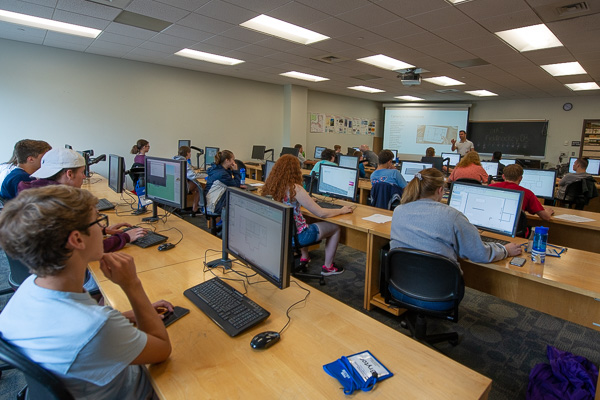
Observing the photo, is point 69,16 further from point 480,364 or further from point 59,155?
point 480,364

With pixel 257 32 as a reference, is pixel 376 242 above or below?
below

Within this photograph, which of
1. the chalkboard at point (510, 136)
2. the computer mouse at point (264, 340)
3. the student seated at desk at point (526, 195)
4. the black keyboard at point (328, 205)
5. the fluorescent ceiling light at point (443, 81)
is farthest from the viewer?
the chalkboard at point (510, 136)

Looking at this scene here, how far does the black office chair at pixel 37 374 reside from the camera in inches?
28.6

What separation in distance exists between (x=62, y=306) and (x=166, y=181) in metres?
1.60

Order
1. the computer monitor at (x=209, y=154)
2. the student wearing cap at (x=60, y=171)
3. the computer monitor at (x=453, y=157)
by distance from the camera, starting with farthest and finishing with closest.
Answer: the computer monitor at (x=453, y=157) → the computer monitor at (x=209, y=154) → the student wearing cap at (x=60, y=171)

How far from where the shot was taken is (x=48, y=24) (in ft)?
14.4

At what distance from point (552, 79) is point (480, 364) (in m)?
6.82

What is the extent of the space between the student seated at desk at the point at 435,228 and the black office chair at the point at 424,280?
0.11m

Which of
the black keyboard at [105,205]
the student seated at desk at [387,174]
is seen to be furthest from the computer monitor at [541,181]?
the black keyboard at [105,205]

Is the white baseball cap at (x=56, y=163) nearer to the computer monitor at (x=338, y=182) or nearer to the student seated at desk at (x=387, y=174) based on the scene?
the computer monitor at (x=338, y=182)

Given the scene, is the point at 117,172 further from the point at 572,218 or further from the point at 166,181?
the point at 572,218

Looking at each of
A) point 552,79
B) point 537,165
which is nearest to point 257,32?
point 552,79

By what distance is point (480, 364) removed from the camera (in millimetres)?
2053

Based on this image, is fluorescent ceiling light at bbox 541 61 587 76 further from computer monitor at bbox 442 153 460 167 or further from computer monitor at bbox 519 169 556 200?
computer monitor at bbox 519 169 556 200
